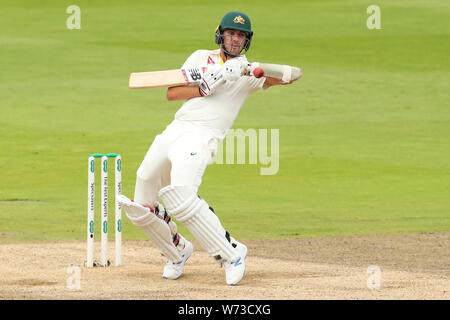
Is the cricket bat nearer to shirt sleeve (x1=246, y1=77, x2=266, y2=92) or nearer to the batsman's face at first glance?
shirt sleeve (x1=246, y1=77, x2=266, y2=92)

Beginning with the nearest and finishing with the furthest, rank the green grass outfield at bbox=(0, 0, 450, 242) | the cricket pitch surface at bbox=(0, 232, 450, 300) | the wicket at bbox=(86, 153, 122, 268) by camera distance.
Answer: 1. the cricket pitch surface at bbox=(0, 232, 450, 300)
2. the wicket at bbox=(86, 153, 122, 268)
3. the green grass outfield at bbox=(0, 0, 450, 242)

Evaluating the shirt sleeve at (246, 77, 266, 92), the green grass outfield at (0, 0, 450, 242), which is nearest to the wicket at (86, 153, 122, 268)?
the shirt sleeve at (246, 77, 266, 92)

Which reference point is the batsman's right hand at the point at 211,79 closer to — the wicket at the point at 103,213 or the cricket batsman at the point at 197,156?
the cricket batsman at the point at 197,156

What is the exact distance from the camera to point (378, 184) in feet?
48.0

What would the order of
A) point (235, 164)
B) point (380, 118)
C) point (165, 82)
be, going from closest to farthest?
point (165, 82) < point (235, 164) < point (380, 118)

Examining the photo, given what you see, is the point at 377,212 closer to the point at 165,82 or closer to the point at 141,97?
the point at 165,82

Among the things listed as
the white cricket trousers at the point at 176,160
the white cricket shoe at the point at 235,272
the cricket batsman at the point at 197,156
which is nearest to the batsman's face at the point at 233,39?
the cricket batsman at the point at 197,156

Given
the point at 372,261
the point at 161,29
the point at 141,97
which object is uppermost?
the point at 161,29

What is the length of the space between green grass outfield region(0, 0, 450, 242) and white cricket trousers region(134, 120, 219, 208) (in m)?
2.92

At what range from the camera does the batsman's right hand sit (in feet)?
25.5

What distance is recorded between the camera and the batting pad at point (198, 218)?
25.1ft

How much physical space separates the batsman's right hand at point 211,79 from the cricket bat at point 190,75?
0.05m

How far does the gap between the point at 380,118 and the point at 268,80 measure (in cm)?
1179

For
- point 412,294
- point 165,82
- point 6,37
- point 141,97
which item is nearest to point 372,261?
point 412,294
